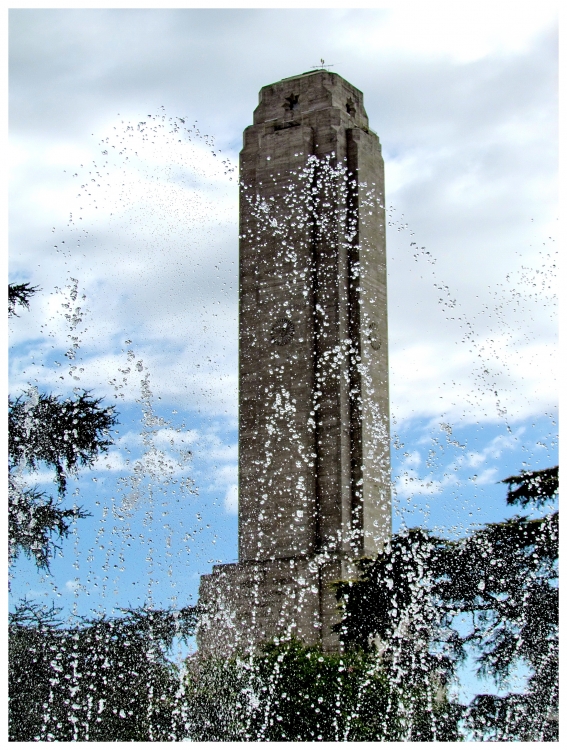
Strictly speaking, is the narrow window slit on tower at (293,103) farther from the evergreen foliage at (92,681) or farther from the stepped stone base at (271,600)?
the evergreen foliage at (92,681)

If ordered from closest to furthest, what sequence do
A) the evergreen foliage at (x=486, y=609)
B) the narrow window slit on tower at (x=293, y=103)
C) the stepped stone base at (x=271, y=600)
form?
the evergreen foliage at (x=486, y=609) → the stepped stone base at (x=271, y=600) → the narrow window slit on tower at (x=293, y=103)

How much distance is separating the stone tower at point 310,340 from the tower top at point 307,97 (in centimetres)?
4

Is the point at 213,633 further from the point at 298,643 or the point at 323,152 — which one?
the point at 323,152

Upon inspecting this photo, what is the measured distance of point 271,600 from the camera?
109 ft

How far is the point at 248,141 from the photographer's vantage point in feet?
124

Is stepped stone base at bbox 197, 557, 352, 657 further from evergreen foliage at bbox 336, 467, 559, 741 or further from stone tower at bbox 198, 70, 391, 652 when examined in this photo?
evergreen foliage at bbox 336, 467, 559, 741

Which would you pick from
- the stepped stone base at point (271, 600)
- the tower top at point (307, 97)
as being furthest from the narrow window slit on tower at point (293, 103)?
the stepped stone base at point (271, 600)

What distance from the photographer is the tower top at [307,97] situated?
3731cm

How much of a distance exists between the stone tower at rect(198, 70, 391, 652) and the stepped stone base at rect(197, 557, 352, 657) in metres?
0.08

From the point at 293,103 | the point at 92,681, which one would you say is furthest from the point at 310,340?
the point at 92,681

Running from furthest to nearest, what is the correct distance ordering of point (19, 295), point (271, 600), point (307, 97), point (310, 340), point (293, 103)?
point (293, 103) < point (307, 97) < point (310, 340) < point (271, 600) < point (19, 295)

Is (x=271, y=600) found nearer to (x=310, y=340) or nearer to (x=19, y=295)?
(x=310, y=340)

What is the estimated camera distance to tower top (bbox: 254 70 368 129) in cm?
3731

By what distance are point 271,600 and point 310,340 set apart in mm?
6953
